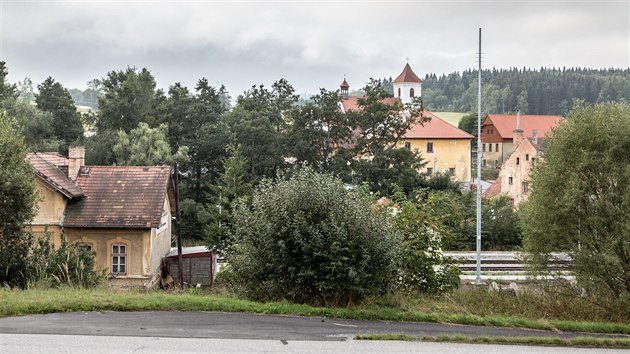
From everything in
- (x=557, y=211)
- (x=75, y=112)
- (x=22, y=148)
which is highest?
(x=75, y=112)

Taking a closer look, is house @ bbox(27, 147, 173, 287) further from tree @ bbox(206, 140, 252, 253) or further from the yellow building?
the yellow building

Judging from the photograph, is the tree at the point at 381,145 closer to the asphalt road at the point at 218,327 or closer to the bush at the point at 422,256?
the bush at the point at 422,256

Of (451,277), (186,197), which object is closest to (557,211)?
→ (451,277)

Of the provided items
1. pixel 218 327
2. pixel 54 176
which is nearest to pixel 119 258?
pixel 54 176

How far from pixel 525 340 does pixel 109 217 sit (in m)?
20.7

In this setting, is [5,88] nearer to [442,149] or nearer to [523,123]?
[442,149]

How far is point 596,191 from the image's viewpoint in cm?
1720

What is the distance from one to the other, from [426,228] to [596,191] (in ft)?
15.0

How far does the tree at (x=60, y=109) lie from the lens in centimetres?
6725

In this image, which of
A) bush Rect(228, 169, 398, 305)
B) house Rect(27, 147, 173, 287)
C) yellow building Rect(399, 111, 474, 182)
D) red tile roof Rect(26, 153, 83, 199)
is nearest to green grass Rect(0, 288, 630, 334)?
bush Rect(228, 169, 398, 305)

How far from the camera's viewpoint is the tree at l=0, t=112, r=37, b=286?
692 inches

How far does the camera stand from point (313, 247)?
14.0 metres

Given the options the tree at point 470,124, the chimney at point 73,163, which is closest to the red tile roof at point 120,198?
the chimney at point 73,163

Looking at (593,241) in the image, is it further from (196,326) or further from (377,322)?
(196,326)
